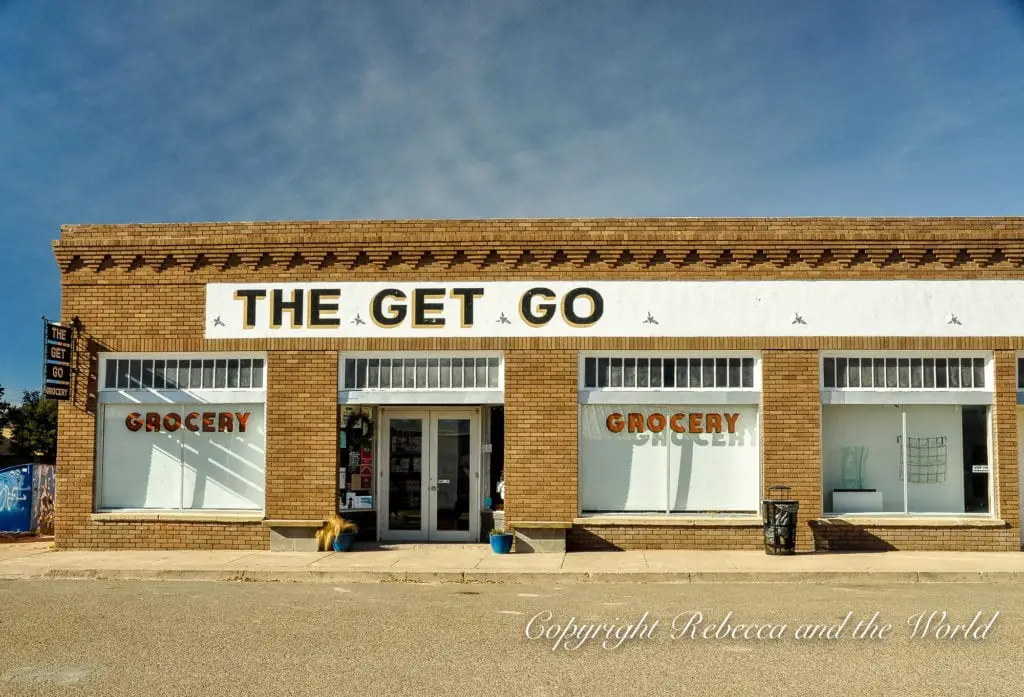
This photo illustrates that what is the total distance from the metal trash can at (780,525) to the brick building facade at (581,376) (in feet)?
1.82

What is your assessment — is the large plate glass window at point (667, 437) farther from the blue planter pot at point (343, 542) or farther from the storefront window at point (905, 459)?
the blue planter pot at point (343, 542)

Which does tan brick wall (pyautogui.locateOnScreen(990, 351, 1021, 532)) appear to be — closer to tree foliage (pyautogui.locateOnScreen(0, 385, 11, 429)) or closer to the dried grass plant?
the dried grass plant

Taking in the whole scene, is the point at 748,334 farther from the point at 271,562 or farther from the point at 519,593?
the point at 271,562

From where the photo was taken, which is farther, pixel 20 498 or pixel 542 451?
pixel 20 498

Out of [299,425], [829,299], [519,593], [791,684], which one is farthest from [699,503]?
[791,684]

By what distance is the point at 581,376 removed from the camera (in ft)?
51.7

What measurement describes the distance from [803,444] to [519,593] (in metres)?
5.77

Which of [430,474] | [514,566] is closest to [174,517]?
[430,474]

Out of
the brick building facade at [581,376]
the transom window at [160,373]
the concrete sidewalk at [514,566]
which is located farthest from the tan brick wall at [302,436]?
the transom window at [160,373]

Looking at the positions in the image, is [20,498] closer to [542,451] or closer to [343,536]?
[343,536]

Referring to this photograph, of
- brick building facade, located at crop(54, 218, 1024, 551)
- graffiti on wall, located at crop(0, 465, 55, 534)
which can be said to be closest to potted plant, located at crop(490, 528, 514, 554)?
brick building facade, located at crop(54, 218, 1024, 551)

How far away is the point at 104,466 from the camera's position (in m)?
16.4

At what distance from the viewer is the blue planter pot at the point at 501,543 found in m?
15.2

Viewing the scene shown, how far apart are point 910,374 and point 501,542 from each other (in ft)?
22.4
